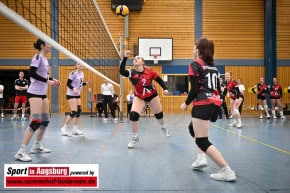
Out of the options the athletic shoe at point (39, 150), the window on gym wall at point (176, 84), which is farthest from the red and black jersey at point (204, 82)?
the window on gym wall at point (176, 84)

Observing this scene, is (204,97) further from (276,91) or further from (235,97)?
(276,91)

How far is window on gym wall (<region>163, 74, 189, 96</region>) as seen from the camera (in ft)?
67.9

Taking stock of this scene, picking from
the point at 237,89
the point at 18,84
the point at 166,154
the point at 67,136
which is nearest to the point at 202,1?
the point at 237,89

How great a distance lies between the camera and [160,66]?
67.6 feet

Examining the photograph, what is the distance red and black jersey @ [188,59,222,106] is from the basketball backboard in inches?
636

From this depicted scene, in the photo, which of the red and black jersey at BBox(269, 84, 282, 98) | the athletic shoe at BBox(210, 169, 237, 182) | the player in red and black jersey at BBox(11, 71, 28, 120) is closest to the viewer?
the athletic shoe at BBox(210, 169, 237, 182)

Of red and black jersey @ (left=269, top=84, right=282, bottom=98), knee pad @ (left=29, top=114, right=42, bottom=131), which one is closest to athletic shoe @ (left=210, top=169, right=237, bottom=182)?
knee pad @ (left=29, top=114, right=42, bottom=131)

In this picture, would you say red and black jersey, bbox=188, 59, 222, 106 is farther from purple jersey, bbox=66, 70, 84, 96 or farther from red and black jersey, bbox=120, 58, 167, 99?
purple jersey, bbox=66, 70, 84, 96

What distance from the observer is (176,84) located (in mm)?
20812

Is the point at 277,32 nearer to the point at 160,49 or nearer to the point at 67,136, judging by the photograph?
the point at 160,49

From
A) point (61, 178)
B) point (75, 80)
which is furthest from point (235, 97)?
point (61, 178)

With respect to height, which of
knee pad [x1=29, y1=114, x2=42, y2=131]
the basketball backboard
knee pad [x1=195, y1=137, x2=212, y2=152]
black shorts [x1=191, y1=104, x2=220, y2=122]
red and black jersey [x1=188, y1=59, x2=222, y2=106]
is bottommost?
knee pad [x1=195, y1=137, x2=212, y2=152]

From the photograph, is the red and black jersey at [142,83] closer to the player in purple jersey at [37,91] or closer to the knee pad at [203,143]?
the player in purple jersey at [37,91]

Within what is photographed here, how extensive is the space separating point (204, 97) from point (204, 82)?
0.62ft
